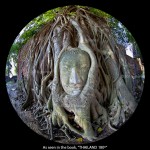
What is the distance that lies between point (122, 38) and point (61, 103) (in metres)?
0.78

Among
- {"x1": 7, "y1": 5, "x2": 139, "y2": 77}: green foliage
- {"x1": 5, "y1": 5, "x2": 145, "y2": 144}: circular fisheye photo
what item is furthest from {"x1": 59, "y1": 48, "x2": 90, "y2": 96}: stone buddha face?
{"x1": 7, "y1": 5, "x2": 139, "y2": 77}: green foliage

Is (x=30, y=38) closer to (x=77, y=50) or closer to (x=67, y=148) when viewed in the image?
(x=77, y=50)

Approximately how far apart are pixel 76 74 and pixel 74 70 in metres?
0.04

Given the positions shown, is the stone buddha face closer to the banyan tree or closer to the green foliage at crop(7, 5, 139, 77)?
the banyan tree

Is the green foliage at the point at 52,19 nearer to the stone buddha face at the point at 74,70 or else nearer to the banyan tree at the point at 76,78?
the banyan tree at the point at 76,78

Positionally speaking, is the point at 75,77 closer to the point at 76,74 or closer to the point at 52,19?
the point at 76,74

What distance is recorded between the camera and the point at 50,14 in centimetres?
383

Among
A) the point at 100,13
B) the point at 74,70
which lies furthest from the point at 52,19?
the point at 74,70

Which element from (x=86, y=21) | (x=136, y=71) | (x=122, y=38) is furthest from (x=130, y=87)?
(x=86, y=21)

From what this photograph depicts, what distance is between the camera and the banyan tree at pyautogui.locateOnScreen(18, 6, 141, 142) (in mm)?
3627

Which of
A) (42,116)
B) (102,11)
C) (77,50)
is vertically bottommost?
(42,116)

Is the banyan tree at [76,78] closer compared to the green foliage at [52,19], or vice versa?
the banyan tree at [76,78]

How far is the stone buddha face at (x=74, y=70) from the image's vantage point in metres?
3.60

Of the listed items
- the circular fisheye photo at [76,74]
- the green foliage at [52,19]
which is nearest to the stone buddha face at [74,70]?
the circular fisheye photo at [76,74]
